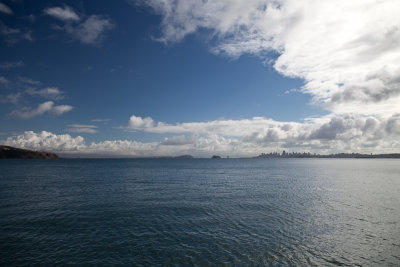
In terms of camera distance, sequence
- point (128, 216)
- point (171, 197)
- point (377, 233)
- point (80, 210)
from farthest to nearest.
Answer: point (171, 197), point (80, 210), point (128, 216), point (377, 233)

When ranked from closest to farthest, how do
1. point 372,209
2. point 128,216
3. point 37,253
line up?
point 37,253, point 128,216, point 372,209

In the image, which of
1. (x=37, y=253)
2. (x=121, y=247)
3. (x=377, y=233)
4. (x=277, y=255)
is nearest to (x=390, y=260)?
(x=377, y=233)

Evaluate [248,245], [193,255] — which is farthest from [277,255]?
[193,255]

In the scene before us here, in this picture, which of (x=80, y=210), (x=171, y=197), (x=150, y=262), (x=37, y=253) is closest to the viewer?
(x=150, y=262)

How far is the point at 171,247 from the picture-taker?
21172 millimetres

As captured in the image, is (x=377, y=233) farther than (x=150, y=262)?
Yes

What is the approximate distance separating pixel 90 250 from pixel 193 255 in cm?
1067

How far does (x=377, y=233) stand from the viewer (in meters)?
25.8

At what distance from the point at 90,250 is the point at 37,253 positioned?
15.9 feet

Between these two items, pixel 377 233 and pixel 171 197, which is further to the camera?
pixel 171 197

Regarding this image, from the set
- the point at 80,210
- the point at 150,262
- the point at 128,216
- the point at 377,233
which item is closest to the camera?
the point at 150,262

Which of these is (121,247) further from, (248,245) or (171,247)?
(248,245)

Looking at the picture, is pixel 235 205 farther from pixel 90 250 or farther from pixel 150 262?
pixel 90 250

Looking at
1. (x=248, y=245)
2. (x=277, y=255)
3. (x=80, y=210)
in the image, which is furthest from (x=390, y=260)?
(x=80, y=210)
